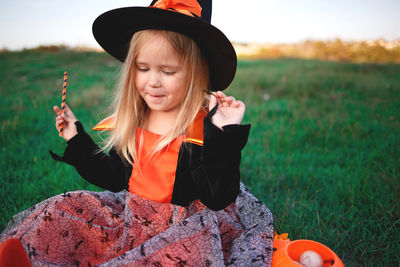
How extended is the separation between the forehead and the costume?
39cm

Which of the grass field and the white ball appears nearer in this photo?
the white ball

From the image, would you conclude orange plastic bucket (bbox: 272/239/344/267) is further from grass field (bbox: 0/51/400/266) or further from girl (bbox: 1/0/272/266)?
grass field (bbox: 0/51/400/266)

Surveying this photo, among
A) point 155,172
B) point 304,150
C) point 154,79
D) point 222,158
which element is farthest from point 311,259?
point 304,150

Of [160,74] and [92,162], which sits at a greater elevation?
[160,74]

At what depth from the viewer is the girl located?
59.6 inches

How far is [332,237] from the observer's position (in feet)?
7.45

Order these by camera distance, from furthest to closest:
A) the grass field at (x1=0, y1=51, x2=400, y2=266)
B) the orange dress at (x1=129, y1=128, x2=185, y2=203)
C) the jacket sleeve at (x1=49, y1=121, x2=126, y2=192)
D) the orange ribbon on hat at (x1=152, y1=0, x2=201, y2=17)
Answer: the grass field at (x1=0, y1=51, x2=400, y2=266) < the jacket sleeve at (x1=49, y1=121, x2=126, y2=192) < the orange dress at (x1=129, y1=128, x2=185, y2=203) < the orange ribbon on hat at (x1=152, y1=0, x2=201, y2=17)

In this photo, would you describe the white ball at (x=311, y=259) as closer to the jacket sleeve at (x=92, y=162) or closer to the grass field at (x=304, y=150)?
the grass field at (x=304, y=150)

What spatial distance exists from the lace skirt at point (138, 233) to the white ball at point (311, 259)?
0.18 metres

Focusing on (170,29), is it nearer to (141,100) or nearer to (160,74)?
(160,74)

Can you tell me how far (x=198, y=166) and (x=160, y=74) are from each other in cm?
59

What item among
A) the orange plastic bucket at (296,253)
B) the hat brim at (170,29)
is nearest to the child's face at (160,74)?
the hat brim at (170,29)

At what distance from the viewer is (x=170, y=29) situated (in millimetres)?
1593

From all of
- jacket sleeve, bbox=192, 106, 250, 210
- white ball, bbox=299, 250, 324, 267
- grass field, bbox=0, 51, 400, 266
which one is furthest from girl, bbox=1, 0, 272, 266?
grass field, bbox=0, 51, 400, 266
